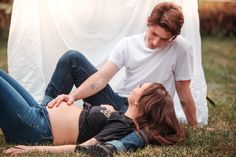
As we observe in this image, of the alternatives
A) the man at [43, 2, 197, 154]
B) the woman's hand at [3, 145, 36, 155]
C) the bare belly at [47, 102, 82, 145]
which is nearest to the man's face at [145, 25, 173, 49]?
the man at [43, 2, 197, 154]

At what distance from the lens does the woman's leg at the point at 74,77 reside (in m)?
4.11

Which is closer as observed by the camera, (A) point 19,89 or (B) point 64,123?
(B) point 64,123

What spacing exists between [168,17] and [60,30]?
1473mm

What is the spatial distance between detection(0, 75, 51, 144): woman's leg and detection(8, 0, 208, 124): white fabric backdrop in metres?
1.35

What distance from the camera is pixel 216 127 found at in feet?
14.6

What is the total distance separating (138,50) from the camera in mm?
4195

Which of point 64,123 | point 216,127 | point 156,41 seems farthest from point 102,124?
point 216,127

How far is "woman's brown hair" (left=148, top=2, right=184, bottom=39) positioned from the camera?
3.87 m

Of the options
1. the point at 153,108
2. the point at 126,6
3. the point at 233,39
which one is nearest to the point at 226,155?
the point at 153,108

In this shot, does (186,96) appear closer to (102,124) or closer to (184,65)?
(184,65)

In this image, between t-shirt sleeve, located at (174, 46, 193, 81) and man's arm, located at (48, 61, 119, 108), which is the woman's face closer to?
man's arm, located at (48, 61, 119, 108)

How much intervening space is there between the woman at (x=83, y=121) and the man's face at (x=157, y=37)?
51 centimetres

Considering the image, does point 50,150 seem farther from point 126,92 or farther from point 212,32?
point 212,32

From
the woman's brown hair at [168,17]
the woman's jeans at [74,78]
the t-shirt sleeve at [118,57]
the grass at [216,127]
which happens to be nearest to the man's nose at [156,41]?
the woman's brown hair at [168,17]
